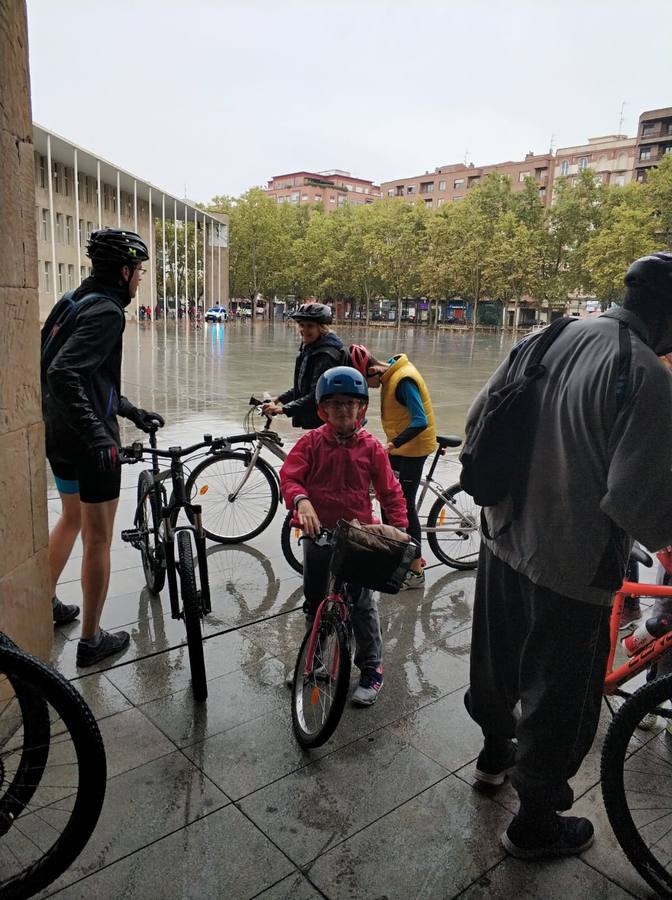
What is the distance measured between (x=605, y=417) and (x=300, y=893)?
1.72m

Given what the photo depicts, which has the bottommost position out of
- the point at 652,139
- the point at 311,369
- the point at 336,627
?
the point at 336,627

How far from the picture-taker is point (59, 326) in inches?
131

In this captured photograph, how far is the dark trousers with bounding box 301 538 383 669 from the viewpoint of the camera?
318 centimetres

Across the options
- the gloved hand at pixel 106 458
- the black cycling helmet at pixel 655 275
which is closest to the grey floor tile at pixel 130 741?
the gloved hand at pixel 106 458

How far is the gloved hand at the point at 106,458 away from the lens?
3.09 metres

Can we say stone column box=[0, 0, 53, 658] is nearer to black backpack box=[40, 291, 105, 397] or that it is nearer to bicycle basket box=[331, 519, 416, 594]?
black backpack box=[40, 291, 105, 397]

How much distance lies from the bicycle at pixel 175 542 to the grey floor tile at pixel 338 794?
75 centimetres

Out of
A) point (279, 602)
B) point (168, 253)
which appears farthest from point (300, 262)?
point (279, 602)

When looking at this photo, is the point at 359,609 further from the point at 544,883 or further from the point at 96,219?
the point at 96,219

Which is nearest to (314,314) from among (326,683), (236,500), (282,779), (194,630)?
(236,500)

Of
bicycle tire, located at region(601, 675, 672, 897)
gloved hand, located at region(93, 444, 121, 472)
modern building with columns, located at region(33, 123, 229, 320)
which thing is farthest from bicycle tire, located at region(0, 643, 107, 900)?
modern building with columns, located at region(33, 123, 229, 320)

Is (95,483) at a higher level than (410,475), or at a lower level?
higher

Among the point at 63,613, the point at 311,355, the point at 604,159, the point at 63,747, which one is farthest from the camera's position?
the point at 604,159

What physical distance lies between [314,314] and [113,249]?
1.59 m
